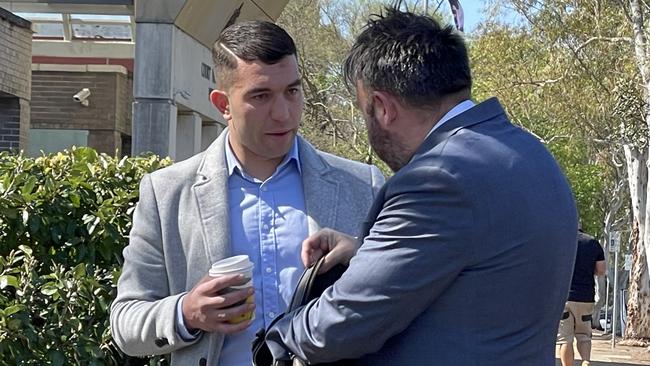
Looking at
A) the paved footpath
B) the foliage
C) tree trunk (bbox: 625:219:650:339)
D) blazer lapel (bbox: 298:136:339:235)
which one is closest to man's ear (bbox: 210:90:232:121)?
blazer lapel (bbox: 298:136:339:235)

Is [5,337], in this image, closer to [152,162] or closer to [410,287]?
[152,162]

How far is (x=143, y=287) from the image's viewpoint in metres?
3.42

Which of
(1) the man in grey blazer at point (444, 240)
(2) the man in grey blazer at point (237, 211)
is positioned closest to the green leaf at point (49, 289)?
(2) the man in grey blazer at point (237, 211)

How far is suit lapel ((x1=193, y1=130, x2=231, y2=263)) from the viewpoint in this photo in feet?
11.1

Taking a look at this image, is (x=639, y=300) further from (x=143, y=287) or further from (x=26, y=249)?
(x=143, y=287)

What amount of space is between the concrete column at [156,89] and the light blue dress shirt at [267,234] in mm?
8487

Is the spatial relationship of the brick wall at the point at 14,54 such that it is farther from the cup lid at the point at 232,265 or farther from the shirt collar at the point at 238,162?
the cup lid at the point at 232,265

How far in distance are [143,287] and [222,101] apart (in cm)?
59

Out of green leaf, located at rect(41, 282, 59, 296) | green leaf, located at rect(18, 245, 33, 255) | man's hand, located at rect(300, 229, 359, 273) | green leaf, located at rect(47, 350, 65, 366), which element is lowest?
green leaf, located at rect(47, 350, 65, 366)

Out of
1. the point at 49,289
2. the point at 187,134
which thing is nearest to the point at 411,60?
the point at 49,289

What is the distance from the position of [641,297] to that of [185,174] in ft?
94.0

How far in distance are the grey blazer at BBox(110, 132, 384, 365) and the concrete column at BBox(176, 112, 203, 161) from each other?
9963 mm

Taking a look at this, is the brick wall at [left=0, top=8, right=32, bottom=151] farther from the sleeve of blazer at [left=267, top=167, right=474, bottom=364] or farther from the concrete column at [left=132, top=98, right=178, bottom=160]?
the sleeve of blazer at [left=267, top=167, right=474, bottom=364]

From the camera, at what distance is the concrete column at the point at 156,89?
1199 cm
